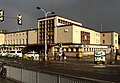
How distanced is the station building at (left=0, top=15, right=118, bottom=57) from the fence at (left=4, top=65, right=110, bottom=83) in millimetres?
41525

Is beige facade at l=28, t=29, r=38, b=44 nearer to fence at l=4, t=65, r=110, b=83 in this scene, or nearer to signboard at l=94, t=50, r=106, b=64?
signboard at l=94, t=50, r=106, b=64

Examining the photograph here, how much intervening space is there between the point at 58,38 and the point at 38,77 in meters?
59.5

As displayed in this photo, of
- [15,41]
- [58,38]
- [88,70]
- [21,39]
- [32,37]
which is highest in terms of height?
[32,37]

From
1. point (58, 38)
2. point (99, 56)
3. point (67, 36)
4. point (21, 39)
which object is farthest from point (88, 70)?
point (21, 39)

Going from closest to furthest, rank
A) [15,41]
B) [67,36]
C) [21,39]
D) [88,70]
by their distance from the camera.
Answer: [88,70], [67,36], [21,39], [15,41]

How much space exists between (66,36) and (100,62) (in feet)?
114

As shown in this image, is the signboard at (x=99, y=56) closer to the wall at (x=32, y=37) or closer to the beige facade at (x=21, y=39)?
the beige facade at (x=21, y=39)

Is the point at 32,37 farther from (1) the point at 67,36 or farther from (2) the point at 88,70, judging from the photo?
(2) the point at 88,70

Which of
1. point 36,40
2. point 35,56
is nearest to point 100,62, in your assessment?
point 35,56

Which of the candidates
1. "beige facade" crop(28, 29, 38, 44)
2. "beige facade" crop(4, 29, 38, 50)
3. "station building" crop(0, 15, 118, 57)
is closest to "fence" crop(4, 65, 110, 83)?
"station building" crop(0, 15, 118, 57)

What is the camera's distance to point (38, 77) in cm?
1080

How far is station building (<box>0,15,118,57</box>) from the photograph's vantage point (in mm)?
65438

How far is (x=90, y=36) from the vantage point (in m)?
81.6

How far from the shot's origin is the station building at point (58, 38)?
6544 centimetres
